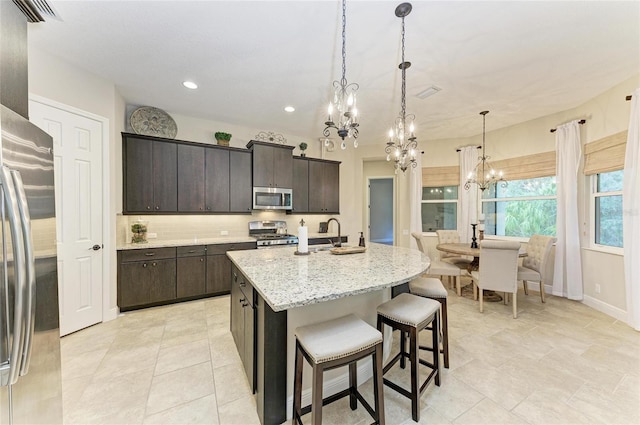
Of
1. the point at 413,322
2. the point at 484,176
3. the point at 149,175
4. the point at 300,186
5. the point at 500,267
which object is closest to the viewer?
the point at 413,322

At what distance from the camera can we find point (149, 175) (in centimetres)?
349

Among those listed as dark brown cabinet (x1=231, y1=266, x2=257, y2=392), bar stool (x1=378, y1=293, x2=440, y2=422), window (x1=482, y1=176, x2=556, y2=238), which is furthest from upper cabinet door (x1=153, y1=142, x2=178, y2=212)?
window (x1=482, y1=176, x2=556, y2=238)

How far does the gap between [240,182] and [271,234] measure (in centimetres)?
111

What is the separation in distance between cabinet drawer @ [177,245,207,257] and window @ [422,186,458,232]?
4547mm

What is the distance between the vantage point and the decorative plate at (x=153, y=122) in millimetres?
3539

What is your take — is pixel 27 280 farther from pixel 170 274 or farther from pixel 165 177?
pixel 165 177

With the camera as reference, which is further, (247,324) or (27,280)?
(247,324)

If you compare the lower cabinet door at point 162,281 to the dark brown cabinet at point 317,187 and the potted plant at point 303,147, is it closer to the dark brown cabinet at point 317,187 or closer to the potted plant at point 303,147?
the dark brown cabinet at point 317,187

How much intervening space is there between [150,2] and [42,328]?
2257 mm

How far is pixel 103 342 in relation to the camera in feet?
8.16

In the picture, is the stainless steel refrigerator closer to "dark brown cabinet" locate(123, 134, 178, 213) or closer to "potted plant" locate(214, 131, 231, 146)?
"dark brown cabinet" locate(123, 134, 178, 213)

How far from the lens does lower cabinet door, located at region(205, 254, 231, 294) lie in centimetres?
367

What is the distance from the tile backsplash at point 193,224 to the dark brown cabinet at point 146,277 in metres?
0.39

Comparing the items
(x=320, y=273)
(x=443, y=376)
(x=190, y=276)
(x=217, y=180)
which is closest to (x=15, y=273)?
(x=320, y=273)
